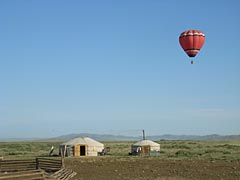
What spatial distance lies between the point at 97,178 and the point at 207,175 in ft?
21.7

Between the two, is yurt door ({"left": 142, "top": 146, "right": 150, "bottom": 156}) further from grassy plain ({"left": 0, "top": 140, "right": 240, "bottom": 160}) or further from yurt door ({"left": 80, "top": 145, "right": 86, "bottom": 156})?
yurt door ({"left": 80, "top": 145, "right": 86, "bottom": 156})

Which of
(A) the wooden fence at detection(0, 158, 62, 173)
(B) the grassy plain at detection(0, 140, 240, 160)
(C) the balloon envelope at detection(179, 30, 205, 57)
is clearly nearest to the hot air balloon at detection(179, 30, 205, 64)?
(C) the balloon envelope at detection(179, 30, 205, 57)

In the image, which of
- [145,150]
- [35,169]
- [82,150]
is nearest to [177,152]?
[145,150]

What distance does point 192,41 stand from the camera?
31484mm

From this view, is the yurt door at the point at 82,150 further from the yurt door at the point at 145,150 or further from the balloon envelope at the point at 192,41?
the balloon envelope at the point at 192,41

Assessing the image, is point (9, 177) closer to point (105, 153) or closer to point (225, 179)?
point (225, 179)

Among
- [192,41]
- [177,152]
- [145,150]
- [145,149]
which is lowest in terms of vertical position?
[177,152]

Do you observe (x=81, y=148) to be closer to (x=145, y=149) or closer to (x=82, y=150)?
(x=82, y=150)

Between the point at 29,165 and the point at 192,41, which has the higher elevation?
the point at 192,41

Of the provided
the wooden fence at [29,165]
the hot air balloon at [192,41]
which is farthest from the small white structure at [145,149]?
the wooden fence at [29,165]

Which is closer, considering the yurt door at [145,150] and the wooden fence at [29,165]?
the wooden fence at [29,165]

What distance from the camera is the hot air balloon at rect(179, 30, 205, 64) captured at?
31.4 meters

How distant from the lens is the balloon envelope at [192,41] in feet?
103

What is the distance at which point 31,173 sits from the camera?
1741 centimetres
